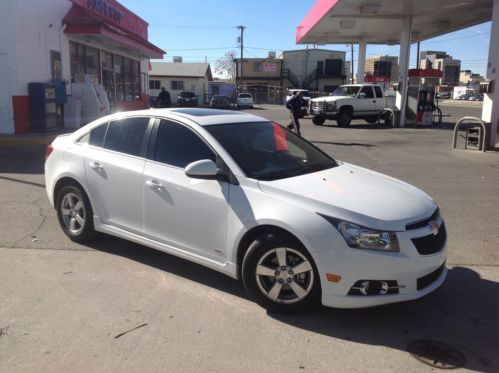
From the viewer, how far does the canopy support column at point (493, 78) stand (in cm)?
1451

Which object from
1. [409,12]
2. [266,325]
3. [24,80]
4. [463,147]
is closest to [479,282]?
[266,325]

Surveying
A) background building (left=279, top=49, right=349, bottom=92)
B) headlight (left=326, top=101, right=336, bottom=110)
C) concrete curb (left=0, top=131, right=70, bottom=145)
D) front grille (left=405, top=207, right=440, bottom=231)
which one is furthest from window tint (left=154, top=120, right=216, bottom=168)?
background building (left=279, top=49, right=349, bottom=92)

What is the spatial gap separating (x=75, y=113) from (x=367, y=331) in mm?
16566

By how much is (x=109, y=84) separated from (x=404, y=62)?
1432cm

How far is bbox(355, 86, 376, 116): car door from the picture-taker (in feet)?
81.6

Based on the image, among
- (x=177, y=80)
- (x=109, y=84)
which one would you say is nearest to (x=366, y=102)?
(x=109, y=84)

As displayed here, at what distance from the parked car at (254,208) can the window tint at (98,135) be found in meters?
0.01

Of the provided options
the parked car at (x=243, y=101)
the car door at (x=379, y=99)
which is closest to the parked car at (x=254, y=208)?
the car door at (x=379, y=99)

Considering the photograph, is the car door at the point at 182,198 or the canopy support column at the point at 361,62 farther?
the canopy support column at the point at 361,62

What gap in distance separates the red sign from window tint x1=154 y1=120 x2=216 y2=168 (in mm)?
16524

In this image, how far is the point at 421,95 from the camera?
24.4 meters

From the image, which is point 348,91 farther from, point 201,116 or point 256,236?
point 256,236

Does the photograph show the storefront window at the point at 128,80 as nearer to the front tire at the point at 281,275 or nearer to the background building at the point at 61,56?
the background building at the point at 61,56

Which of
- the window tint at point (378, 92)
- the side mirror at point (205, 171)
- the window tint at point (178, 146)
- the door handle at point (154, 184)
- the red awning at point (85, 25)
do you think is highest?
the red awning at point (85, 25)
